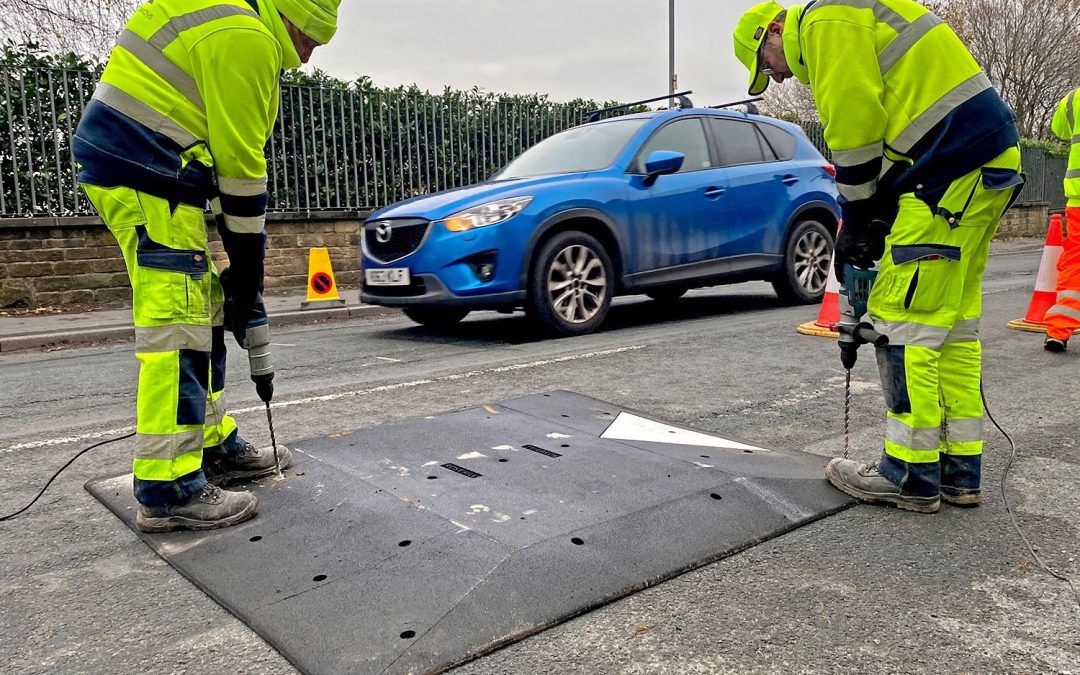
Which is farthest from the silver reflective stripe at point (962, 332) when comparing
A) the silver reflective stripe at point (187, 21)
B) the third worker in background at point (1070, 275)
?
the third worker in background at point (1070, 275)

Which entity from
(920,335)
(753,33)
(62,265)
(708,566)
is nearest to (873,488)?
(920,335)

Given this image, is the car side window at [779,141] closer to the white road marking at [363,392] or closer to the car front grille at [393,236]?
the white road marking at [363,392]

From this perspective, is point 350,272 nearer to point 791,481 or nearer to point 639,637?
point 791,481

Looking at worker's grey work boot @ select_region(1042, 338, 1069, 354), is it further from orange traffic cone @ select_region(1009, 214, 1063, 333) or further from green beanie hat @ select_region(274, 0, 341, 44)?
green beanie hat @ select_region(274, 0, 341, 44)

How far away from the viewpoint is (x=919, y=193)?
279 cm

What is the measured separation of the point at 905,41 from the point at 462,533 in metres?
2.16

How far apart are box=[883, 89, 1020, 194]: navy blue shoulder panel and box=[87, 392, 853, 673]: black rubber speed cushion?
118 cm

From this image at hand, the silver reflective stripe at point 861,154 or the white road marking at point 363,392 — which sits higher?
the silver reflective stripe at point 861,154

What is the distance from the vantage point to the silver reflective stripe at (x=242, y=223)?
2.75 metres

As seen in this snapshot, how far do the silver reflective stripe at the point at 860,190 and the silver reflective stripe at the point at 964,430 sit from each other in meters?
0.85

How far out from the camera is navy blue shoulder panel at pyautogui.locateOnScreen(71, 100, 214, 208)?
2.60 metres

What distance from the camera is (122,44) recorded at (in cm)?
267

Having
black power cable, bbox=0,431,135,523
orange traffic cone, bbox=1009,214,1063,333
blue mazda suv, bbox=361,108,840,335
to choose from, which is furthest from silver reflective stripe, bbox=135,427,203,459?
orange traffic cone, bbox=1009,214,1063,333

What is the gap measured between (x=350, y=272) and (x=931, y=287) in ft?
33.6
